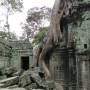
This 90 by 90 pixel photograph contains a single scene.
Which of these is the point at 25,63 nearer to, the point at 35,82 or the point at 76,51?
the point at 35,82

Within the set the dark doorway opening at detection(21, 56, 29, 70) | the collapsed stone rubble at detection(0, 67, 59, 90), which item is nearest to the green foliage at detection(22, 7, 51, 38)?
the dark doorway opening at detection(21, 56, 29, 70)

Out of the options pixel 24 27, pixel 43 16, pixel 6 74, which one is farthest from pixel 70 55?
pixel 24 27

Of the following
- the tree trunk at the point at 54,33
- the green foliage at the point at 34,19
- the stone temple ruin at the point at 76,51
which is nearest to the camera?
the stone temple ruin at the point at 76,51

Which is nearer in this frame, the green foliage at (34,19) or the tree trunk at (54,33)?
the tree trunk at (54,33)

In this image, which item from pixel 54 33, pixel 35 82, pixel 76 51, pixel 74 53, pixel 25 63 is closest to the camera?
pixel 76 51

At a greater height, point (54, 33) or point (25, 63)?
point (54, 33)

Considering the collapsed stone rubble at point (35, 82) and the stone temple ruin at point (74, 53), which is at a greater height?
the stone temple ruin at point (74, 53)

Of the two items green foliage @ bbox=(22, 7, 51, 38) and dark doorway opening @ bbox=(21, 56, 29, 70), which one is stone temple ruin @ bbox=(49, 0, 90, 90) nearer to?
dark doorway opening @ bbox=(21, 56, 29, 70)

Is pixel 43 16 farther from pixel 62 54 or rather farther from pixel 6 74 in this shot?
pixel 62 54

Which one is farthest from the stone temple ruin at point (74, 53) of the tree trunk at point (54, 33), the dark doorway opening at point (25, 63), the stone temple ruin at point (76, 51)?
the dark doorway opening at point (25, 63)

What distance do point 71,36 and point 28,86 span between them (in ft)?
10.9

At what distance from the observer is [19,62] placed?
70.9ft

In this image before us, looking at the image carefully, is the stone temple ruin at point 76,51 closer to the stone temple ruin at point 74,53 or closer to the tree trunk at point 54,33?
the stone temple ruin at point 74,53

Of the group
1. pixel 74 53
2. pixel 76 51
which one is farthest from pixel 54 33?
pixel 76 51
